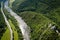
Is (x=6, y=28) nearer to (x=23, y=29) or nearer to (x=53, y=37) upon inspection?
(x=23, y=29)

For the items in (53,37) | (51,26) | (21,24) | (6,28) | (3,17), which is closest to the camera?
(53,37)

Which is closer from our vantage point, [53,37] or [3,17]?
[53,37]

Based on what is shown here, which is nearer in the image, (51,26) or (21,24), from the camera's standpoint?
(51,26)

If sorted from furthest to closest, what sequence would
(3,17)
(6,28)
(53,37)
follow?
(3,17) → (6,28) → (53,37)

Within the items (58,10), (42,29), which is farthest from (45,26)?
(58,10)

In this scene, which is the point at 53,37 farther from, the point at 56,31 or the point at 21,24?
the point at 21,24

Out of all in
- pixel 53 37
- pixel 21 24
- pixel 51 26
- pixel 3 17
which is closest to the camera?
pixel 53 37

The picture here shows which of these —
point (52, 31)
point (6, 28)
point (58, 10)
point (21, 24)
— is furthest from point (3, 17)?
point (52, 31)

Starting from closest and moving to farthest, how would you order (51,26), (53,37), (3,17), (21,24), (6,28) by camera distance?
(53,37)
(51,26)
(6,28)
(21,24)
(3,17)
